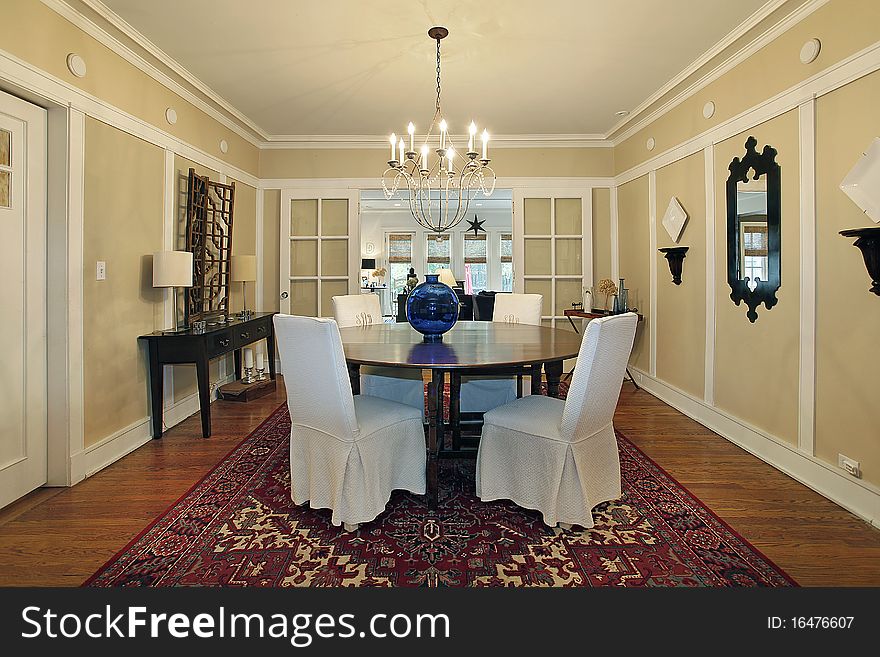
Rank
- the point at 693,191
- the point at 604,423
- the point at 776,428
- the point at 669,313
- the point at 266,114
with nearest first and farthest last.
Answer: the point at 604,423 < the point at 776,428 < the point at 693,191 < the point at 669,313 < the point at 266,114

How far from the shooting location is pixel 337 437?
2.29 m

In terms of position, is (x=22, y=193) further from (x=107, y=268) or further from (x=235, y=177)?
Result: (x=235, y=177)

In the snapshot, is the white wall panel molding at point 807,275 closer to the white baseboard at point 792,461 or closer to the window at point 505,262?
the white baseboard at point 792,461

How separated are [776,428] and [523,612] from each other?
240 cm

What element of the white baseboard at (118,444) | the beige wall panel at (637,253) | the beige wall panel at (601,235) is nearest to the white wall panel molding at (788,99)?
the beige wall panel at (637,253)

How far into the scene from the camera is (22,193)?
267cm

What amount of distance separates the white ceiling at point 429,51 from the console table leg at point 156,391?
2.00m

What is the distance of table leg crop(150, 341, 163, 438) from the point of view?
356cm

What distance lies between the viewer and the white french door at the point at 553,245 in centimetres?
600

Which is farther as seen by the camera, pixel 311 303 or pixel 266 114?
pixel 311 303

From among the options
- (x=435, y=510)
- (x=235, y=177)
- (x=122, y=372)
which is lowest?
Answer: (x=435, y=510)

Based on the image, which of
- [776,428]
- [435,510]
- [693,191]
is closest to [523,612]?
[435,510]

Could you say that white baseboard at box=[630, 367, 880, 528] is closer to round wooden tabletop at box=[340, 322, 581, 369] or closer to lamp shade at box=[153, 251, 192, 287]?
round wooden tabletop at box=[340, 322, 581, 369]

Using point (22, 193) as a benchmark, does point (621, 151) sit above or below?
above
